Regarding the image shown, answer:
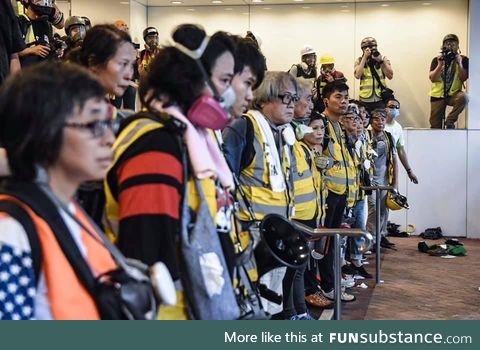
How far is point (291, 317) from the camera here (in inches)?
150

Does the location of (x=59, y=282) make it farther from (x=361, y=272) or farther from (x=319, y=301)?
(x=361, y=272)

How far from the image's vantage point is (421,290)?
5719 mm

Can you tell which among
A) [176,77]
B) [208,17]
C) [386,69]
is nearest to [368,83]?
[386,69]

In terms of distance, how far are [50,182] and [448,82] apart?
8686 mm

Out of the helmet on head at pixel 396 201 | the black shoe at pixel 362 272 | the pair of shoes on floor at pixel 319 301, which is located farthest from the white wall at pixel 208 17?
the pair of shoes on floor at pixel 319 301

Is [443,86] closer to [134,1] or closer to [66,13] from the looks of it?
[134,1]

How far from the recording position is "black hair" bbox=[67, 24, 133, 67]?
2465 mm

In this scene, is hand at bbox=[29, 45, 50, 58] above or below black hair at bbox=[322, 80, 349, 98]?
above

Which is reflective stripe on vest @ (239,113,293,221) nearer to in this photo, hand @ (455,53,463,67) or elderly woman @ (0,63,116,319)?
elderly woman @ (0,63,116,319)

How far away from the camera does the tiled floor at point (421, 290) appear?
497cm

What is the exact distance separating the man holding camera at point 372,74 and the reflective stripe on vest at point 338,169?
4469 millimetres

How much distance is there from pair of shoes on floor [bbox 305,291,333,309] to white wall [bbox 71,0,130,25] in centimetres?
651

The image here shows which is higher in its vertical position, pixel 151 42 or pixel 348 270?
pixel 151 42

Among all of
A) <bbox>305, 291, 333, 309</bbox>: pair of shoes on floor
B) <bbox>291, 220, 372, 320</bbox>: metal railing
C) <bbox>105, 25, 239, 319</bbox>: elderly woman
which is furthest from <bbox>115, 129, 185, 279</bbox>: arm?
<bbox>305, 291, 333, 309</bbox>: pair of shoes on floor
